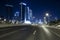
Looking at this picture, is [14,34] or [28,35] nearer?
[28,35]

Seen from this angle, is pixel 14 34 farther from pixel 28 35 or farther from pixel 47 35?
pixel 47 35

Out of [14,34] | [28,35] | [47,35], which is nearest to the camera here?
[28,35]

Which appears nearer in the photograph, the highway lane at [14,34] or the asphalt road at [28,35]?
the highway lane at [14,34]

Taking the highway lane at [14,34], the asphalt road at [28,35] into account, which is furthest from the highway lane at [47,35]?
the highway lane at [14,34]


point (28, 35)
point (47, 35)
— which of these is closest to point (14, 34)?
point (28, 35)

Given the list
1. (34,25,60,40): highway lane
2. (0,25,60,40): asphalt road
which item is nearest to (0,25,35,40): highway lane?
(0,25,60,40): asphalt road

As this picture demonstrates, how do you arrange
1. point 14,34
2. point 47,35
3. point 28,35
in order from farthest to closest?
point 14,34, point 47,35, point 28,35

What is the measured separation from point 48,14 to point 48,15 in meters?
0.75

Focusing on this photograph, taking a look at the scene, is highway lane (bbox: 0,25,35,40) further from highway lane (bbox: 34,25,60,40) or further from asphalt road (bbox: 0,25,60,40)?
highway lane (bbox: 34,25,60,40)

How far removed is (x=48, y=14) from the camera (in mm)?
111562

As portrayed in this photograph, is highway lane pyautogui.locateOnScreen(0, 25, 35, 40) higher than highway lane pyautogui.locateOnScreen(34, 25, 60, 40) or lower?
higher

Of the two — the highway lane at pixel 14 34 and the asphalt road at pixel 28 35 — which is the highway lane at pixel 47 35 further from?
the highway lane at pixel 14 34

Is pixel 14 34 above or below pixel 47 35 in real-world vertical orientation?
above

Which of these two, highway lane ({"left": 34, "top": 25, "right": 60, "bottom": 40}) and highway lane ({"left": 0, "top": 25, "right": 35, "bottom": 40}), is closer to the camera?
highway lane ({"left": 0, "top": 25, "right": 35, "bottom": 40})
